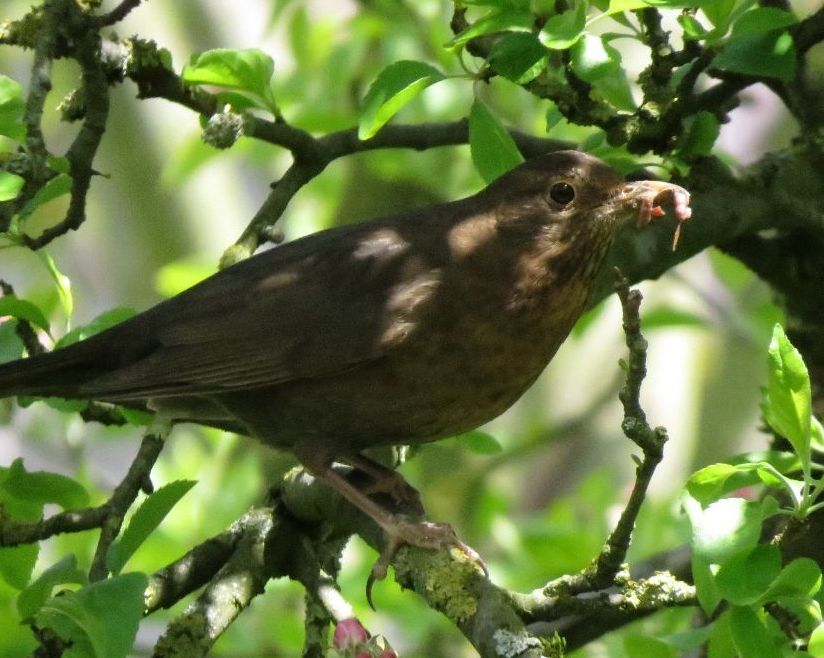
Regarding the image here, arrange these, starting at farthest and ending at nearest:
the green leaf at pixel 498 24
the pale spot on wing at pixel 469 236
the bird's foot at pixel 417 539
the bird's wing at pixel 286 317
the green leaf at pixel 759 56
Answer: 1. the pale spot on wing at pixel 469 236
2. the bird's wing at pixel 286 317
3. the bird's foot at pixel 417 539
4. the green leaf at pixel 759 56
5. the green leaf at pixel 498 24

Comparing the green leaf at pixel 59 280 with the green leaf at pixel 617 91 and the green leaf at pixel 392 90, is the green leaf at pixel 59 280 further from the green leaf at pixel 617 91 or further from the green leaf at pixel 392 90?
the green leaf at pixel 617 91

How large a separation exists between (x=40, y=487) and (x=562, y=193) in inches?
69.6

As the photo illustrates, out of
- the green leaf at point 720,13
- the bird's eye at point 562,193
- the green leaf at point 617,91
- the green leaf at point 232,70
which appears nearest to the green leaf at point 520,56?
the green leaf at point 617,91

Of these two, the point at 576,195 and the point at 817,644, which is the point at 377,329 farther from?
the point at 817,644

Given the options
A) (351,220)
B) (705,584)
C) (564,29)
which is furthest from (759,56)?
(351,220)

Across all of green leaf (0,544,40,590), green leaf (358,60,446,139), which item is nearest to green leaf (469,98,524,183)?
green leaf (358,60,446,139)

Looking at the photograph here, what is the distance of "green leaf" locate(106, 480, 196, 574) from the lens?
111 inches

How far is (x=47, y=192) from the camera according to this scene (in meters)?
3.10

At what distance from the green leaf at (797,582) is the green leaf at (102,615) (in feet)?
3.75

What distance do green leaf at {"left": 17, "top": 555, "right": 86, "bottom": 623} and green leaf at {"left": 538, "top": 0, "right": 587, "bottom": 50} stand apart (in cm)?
155

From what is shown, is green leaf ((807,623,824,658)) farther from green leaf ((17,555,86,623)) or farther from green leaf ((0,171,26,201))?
green leaf ((0,171,26,201))

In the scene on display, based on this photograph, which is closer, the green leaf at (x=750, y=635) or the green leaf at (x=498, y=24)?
the green leaf at (x=750, y=635)

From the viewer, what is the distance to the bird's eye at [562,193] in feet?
13.1

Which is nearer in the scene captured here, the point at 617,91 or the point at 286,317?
the point at 617,91
